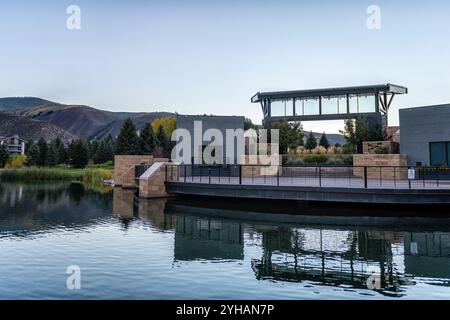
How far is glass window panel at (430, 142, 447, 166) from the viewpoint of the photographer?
733 inches

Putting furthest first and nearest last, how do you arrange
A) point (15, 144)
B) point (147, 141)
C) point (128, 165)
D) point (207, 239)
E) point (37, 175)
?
1. point (15, 144)
2. point (147, 141)
3. point (37, 175)
4. point (128, 165)
5. point (207, 239)

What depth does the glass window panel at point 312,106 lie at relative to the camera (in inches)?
1297

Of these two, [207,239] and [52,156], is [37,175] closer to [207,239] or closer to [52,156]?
[52,156]

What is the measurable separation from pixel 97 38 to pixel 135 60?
12.4 feet

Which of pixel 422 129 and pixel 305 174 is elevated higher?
pixel 422 129

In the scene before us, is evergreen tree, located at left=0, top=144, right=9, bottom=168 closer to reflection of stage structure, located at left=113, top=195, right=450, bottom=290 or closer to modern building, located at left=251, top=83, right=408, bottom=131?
modern building, located at left=251, top=83, right=408, bottom=131

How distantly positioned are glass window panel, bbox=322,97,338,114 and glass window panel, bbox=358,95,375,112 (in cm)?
211

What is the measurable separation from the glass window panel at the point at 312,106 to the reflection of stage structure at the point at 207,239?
916 inches

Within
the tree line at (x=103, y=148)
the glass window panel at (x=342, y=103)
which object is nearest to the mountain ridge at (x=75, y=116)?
the tree line at (x=103, y=148)

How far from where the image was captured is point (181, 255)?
7.66 m

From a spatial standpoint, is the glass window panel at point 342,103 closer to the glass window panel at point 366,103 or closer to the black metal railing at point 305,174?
the glass window panel at point 366,103

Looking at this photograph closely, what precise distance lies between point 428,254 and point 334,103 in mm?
26316

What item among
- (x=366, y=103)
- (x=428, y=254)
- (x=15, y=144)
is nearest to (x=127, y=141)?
(x=366, y=103)

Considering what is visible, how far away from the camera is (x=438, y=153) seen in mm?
18812
